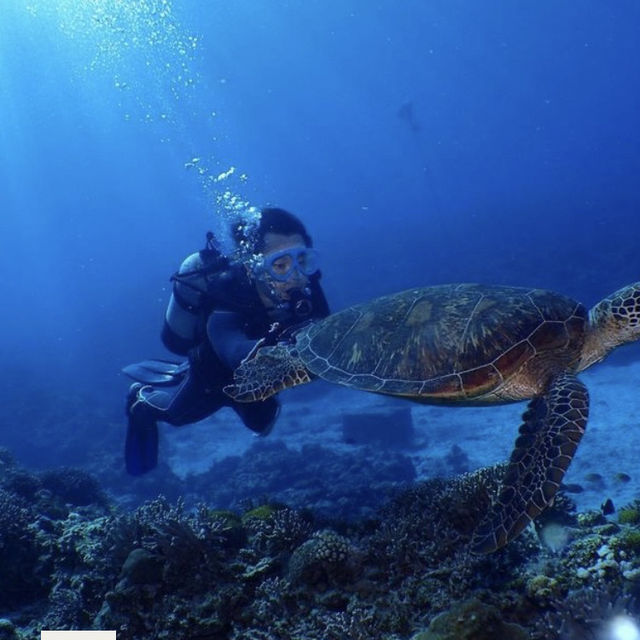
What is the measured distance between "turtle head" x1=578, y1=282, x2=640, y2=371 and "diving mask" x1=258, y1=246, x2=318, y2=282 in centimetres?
320

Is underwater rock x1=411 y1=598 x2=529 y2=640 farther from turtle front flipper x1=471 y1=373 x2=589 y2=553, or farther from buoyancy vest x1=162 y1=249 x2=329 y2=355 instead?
buoyancy vest x1=162 y1=249 x2=329 y2=355

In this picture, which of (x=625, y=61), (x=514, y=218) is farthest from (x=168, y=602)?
(x=625, y=61)

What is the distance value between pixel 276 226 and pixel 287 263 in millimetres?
614

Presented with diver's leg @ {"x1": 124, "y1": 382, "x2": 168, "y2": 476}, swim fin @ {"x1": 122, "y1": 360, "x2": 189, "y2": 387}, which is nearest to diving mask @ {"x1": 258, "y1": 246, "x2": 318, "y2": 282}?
swim fin @ {"x1": 122, "y1": 360, "x2": 189, "y2": 387}

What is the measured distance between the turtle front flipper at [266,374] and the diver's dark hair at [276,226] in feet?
5.15

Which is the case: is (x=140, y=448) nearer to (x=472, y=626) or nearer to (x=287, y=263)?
(x=287, y=263)

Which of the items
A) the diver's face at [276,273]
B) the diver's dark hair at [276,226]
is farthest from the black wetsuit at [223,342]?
the diver's dark hair at [276,226]

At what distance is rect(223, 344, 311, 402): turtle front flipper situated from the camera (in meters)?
4.62

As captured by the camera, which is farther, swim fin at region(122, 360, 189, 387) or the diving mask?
swim fin at region(122, 360, 189, 387)

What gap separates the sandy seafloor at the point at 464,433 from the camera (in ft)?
29.8

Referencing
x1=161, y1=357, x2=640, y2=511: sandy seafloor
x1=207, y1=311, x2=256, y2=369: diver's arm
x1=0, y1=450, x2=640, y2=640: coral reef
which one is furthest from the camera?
x1=161, y1=357, x2=640, y2=511: sandy seafloor

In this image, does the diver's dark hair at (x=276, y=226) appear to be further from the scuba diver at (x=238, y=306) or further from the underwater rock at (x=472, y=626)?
the underwater rock at (x=472, y=626)

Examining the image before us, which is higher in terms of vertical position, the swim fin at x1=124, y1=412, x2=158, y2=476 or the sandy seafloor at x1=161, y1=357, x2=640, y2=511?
the swim fin at x1=124, y1=412, x2=158, y2=476

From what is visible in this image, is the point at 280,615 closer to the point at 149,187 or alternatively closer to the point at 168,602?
the point at 168,602
